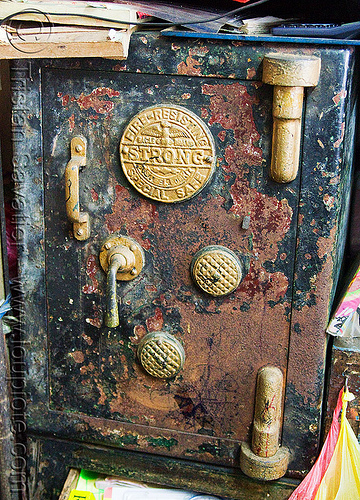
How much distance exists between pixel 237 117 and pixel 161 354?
57cm

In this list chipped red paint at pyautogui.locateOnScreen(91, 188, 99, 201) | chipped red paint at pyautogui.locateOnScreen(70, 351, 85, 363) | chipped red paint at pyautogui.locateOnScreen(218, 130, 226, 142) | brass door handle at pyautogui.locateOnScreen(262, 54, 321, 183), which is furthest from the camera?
chipped red paint at pyautogui.locateOnScreen(70, 351, 85, 363)

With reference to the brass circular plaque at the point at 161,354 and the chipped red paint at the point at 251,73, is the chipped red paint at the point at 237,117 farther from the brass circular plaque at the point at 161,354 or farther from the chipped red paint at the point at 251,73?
the brass circular plaque at the point at 161,354

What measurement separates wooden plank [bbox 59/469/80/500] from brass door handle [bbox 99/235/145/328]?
51 cm

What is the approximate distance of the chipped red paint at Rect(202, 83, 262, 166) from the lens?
123cm

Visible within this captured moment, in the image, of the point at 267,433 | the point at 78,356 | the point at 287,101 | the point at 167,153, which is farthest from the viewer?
the point at 78,356

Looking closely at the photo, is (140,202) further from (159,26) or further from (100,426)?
(100,426)

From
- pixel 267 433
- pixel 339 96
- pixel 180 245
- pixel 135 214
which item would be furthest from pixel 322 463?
pixel 339 96

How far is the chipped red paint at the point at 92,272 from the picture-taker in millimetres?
1411

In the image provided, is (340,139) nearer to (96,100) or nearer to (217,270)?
(217,270)

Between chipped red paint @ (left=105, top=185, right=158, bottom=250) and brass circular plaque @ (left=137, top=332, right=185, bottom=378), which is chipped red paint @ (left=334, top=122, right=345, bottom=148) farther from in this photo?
brass circular plaque @ (left=137, top=332, right=185, bottom=378)

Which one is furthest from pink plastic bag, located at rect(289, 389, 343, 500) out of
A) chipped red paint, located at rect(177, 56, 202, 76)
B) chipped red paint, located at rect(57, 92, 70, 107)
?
chipped red paint, located at rect(57, 92, 70, 107)

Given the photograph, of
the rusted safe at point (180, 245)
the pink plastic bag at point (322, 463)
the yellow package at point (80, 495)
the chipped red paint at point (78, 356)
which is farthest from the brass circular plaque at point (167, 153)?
the yellow package at point (80, 495)

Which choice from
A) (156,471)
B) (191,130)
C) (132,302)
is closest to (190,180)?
(191,130)

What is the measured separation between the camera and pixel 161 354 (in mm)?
1408
